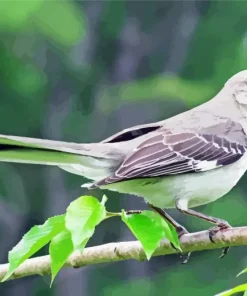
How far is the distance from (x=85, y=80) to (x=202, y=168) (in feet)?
37.9

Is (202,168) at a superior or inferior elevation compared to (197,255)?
superior

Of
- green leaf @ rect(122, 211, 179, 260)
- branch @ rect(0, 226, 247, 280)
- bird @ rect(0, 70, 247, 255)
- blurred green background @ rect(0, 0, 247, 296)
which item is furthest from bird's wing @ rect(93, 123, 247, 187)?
blurred green background @ rect(0, 0, 247, 296)

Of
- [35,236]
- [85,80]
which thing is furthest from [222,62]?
[35,236]

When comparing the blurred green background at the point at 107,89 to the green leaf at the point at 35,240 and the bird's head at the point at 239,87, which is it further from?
the green leaf at the point at 35,240

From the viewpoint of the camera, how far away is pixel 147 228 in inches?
78.1

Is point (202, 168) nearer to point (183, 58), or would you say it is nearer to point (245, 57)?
point (245, 57)

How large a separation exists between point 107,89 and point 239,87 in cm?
1110

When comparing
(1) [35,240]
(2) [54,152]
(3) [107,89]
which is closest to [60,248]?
(1) [35,240]

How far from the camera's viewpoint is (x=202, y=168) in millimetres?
3029

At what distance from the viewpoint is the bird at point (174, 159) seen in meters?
2.82

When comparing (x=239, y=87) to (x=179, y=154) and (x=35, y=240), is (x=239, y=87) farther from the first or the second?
(x=35, y=240)

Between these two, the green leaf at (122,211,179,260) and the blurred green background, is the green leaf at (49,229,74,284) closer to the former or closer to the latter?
the green leaf at (122,211,179,260)

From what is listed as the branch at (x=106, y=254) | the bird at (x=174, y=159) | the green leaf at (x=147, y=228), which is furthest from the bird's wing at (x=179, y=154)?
the green leaf at (x=147, y=228)

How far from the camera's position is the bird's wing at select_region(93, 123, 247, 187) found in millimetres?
2893
